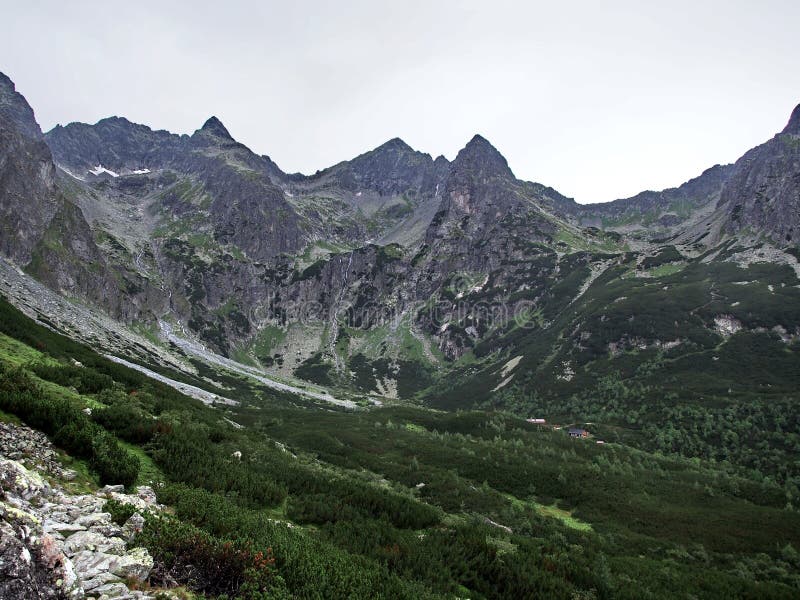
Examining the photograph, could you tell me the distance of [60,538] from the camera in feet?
26.2

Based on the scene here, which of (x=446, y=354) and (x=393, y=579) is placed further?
(x=446, y=354)

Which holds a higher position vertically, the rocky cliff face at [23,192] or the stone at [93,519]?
the rocky cliff face at [23,192]

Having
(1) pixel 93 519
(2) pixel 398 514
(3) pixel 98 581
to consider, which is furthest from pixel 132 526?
(2) pixel 398 514

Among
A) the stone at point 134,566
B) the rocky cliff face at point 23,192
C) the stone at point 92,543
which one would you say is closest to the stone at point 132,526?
the stone at point 92,543

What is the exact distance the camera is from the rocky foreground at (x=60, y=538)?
630cm

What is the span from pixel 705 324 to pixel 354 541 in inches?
5119

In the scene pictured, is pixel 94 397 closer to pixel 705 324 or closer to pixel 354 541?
pixel 354 541

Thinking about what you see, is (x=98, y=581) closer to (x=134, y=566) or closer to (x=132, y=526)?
(x=134, y=566)

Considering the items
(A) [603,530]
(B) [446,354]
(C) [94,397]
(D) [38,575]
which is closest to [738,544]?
(A) [603,530]

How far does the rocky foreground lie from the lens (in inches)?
248

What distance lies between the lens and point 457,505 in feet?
93.3

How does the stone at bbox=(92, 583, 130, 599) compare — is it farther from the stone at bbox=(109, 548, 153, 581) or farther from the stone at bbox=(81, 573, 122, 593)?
the stone at bbox=(109, 548, 153, 581)

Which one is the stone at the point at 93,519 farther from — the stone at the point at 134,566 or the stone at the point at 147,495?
the stone at the point at 147,495

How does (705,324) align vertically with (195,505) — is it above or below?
above
